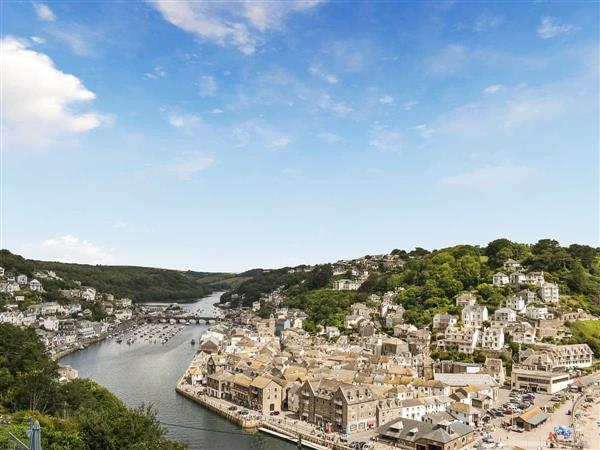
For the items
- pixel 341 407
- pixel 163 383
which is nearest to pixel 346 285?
pixel 163 383

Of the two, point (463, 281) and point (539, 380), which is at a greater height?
point (463, 281)

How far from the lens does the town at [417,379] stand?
21047 millimetres

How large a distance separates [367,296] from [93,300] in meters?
38.5

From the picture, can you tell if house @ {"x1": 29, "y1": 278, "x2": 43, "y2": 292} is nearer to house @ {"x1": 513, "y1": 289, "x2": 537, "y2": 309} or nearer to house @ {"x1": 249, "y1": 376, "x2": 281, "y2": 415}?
house @ {"x1": 249, "y1": 376, "x2": 281, "y2": 415}

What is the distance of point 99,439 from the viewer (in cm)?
1294

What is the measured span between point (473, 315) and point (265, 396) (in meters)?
19.0

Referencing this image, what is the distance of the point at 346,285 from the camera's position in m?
60.4

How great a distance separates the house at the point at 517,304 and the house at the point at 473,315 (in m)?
3.49

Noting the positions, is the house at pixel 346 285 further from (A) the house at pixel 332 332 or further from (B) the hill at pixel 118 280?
(B) the hill at pixel 118 280

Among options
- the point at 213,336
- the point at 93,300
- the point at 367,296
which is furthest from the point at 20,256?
the point at 367,296

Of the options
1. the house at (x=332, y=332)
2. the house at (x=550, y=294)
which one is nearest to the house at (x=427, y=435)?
the house at (x=332, y=332)

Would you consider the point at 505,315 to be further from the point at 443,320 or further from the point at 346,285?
the point at 346,285

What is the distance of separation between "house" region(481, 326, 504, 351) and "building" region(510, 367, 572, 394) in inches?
154

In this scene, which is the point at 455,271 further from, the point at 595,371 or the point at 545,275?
the point at 595,371
